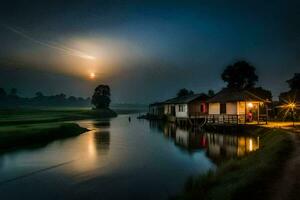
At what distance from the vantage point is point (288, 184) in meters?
9.70

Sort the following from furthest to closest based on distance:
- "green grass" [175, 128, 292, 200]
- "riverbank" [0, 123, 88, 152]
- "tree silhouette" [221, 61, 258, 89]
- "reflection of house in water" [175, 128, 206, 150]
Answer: "tree silhouette" [221, 61, 258, 89] < "reflection of house in water" [175, 128, 206, 150] < "riverbank" [0, 123, 88, 152] < "green grass" [175, 128, 292, 200]

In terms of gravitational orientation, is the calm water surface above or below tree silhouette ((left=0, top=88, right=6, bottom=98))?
below

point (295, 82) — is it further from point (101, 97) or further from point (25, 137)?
point (101, 97)

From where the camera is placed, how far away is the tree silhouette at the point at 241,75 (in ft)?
266

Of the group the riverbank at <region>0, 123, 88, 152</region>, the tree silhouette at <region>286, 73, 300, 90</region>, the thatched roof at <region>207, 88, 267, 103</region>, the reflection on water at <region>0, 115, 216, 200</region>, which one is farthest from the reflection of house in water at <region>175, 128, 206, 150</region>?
the tree silhouette at <region>286, 73, 300, 90</region>

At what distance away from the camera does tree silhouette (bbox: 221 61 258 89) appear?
266 ft

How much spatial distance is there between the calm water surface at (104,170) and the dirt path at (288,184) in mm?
5265

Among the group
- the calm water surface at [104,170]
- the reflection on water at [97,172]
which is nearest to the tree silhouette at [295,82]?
the calm water surface at [104,170]

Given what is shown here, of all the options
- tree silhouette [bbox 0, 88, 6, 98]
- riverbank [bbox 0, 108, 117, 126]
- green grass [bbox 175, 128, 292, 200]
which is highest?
tree silhouette [bbox 0, 88, 6, 98]

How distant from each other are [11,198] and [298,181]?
1350cm

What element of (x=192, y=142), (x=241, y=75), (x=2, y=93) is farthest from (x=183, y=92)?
(x=2, y=93)

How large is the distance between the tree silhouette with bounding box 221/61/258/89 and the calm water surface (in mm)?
59953

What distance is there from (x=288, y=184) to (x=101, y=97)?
124836mm

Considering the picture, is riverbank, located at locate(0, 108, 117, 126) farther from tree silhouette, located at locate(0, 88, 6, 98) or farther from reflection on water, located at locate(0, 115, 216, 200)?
tree silhouette, located at locate(0, 88, 6, 98)
